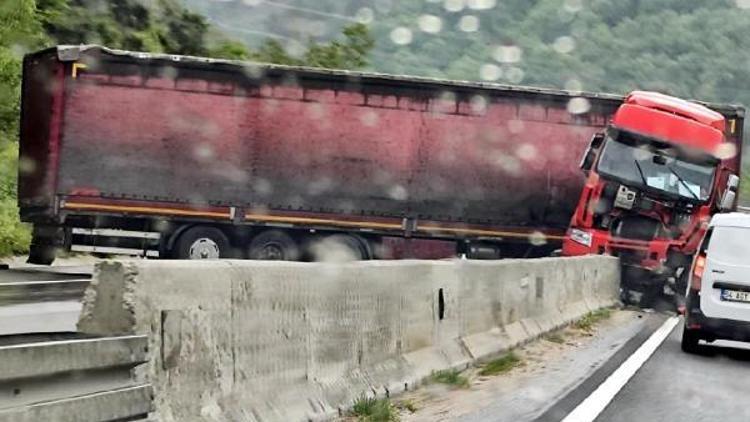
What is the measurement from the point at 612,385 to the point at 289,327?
14.0ft

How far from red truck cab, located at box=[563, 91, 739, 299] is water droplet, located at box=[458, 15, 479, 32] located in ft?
329

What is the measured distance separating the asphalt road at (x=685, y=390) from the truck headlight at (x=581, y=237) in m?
8.75

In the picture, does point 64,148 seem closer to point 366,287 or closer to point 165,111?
point 165,111

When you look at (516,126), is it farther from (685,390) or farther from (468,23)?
(468,23)

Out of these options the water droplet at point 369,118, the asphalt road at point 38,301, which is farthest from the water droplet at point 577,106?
the asphalt road at point 38,301

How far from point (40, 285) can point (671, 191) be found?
1171 cm

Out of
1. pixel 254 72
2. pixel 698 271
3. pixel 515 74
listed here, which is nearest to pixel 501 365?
pixel 698 271

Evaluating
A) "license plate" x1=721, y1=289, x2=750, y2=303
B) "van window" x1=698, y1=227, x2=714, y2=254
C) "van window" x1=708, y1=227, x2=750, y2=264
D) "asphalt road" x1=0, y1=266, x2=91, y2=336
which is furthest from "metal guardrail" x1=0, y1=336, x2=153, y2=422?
"van window" x1=698, y1=227, x2=714, y2=254

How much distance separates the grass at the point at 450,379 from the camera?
9641 millimetres

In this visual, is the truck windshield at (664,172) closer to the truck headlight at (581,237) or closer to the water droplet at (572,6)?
the truck headlight at (581,237)

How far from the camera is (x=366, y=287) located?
328 inches

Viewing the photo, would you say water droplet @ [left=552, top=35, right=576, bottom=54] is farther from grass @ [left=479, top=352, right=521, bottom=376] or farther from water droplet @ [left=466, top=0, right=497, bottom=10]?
grass @ [left=479, top=352, right=521, bottom=376]

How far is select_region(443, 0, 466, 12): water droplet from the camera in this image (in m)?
125

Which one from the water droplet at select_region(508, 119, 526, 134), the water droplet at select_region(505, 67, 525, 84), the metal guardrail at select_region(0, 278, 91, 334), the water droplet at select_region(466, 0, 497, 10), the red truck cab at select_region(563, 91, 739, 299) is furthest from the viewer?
the water droplet at select_region(466, 0, 497, 10)
